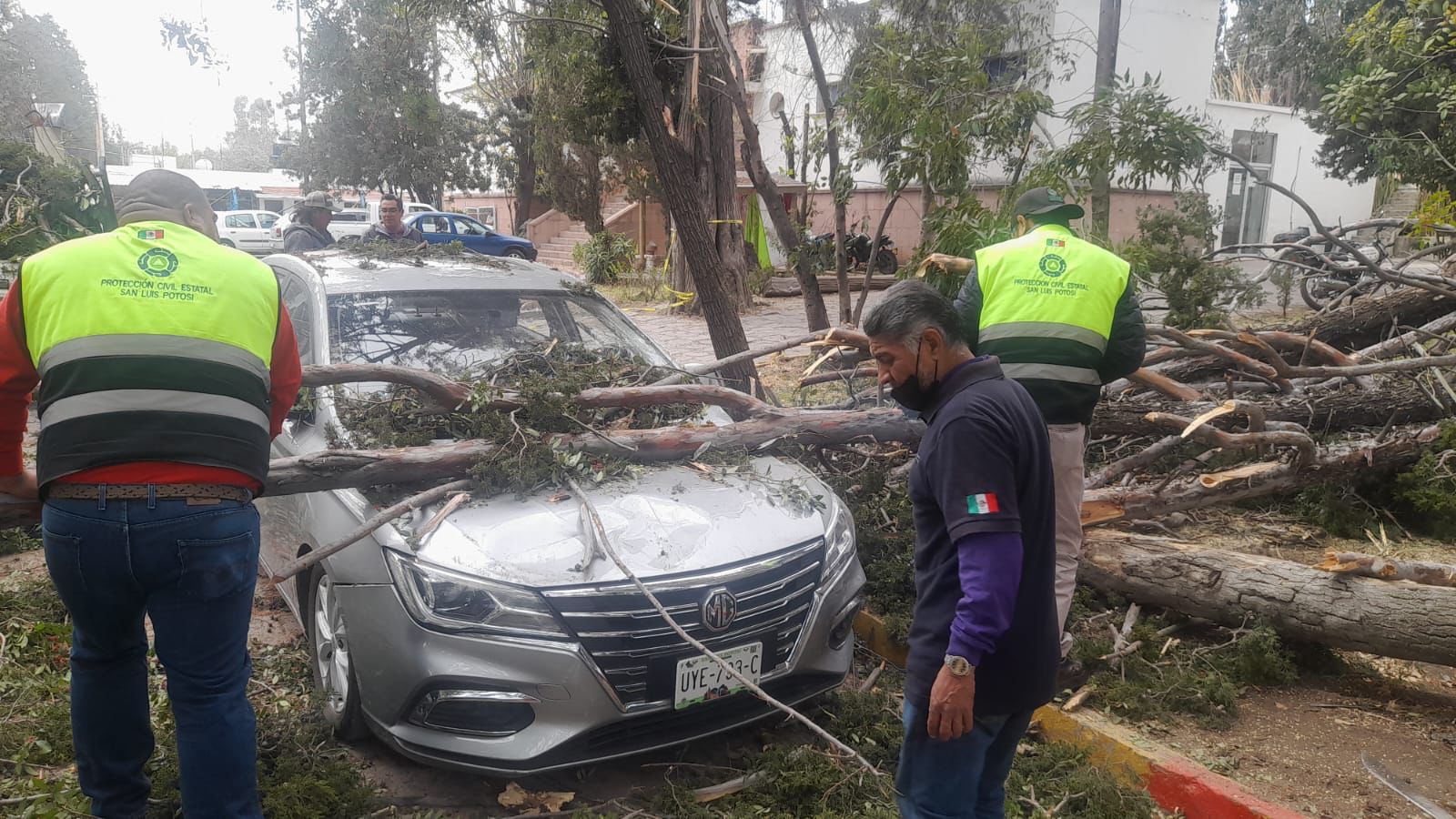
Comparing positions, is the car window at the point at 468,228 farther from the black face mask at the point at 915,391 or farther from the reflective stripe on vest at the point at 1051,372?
the black face mask at the point at 915,391

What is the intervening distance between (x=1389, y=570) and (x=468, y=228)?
25.8 m

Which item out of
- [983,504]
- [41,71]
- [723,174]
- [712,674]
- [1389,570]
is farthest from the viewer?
[41,71]

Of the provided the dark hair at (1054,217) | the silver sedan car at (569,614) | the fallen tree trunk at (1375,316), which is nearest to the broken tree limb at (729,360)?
the silver sedan car at (569,614)

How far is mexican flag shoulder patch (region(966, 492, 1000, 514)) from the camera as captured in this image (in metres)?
2.06

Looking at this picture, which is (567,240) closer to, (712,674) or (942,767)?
(712,674)

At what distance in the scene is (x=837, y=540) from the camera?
3.60 m

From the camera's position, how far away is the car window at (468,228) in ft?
87.6

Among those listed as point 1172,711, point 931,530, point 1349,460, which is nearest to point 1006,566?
point 931,530

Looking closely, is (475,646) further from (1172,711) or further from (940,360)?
(1172,711)

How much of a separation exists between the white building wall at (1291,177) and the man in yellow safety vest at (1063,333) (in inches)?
797

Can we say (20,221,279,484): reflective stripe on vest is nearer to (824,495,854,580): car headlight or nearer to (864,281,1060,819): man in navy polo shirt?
(864,281,1060,819): man in navy polo shirt

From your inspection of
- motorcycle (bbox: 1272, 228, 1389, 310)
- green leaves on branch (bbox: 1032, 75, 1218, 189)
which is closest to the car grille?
motorcycle (bbox: 1272, 228, 1389, 310)

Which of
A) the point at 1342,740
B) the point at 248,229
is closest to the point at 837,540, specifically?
the point at 1342,740

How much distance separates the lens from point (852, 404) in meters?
5.21
